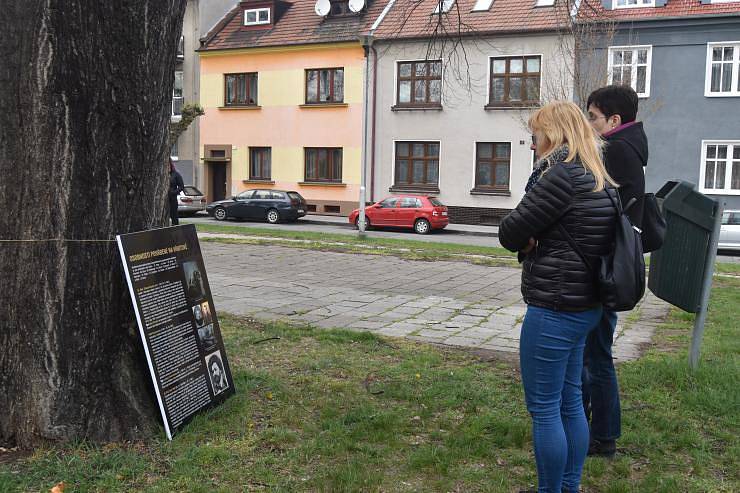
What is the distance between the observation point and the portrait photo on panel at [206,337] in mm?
4582

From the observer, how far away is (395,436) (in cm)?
437

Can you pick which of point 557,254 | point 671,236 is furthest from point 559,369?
point 671,236

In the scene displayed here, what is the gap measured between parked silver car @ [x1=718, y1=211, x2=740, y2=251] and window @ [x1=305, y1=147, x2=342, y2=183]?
54.5ft

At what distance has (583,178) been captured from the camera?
318 cm

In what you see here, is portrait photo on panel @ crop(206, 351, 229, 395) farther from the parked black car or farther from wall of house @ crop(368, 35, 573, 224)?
the parked black car

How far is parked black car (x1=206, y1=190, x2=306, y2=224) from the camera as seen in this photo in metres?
30.8

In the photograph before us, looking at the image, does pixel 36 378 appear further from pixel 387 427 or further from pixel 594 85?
pixel 594 85

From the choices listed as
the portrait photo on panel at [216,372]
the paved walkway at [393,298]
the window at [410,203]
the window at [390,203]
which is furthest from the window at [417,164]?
the portrait photo on panel at [216,372]

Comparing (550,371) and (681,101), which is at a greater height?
(681,101)

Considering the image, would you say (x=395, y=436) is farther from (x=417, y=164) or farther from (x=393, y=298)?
(x=417, y=164)

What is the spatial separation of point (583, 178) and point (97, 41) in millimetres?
2577

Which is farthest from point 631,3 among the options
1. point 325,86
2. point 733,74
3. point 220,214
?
point 220,214

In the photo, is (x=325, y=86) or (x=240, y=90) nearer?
(x=325, y=86)

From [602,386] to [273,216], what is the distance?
27.5 meters
